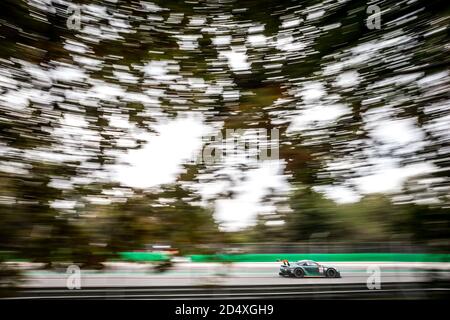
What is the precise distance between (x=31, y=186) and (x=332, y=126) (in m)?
1.16

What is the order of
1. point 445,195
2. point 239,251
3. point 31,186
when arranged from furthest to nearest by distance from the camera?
1. point 239,251
2. point 31,186
3. point 445,195

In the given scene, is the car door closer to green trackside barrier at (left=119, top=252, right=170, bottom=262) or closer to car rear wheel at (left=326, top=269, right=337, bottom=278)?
car rear wheel at (left=326, top=269, right=337, bottom=278)

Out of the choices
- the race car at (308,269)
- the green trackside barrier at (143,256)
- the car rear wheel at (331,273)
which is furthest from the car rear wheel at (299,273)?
the green trackside barrier at (143,256)

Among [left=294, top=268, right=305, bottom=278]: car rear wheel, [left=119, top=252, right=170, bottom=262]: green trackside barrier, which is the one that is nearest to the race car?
[left=294, top=268, right=305, bottom=278]: car rear wheel

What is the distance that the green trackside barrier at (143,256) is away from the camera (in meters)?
1.29

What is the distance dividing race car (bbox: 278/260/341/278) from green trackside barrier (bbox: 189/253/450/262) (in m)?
0.03

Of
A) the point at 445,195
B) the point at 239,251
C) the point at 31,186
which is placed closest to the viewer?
the point at 445,195

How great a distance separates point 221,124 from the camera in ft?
4.61

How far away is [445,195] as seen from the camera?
107 centimetres

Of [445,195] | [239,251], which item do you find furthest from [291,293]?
[445,195]

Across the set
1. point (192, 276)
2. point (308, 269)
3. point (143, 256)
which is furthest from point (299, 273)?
point (143, 256)

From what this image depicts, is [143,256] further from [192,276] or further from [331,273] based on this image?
[331,273]

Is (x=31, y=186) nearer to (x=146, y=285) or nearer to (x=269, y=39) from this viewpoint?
(x=146, y=285)

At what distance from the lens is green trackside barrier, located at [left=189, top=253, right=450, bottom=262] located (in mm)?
1098
